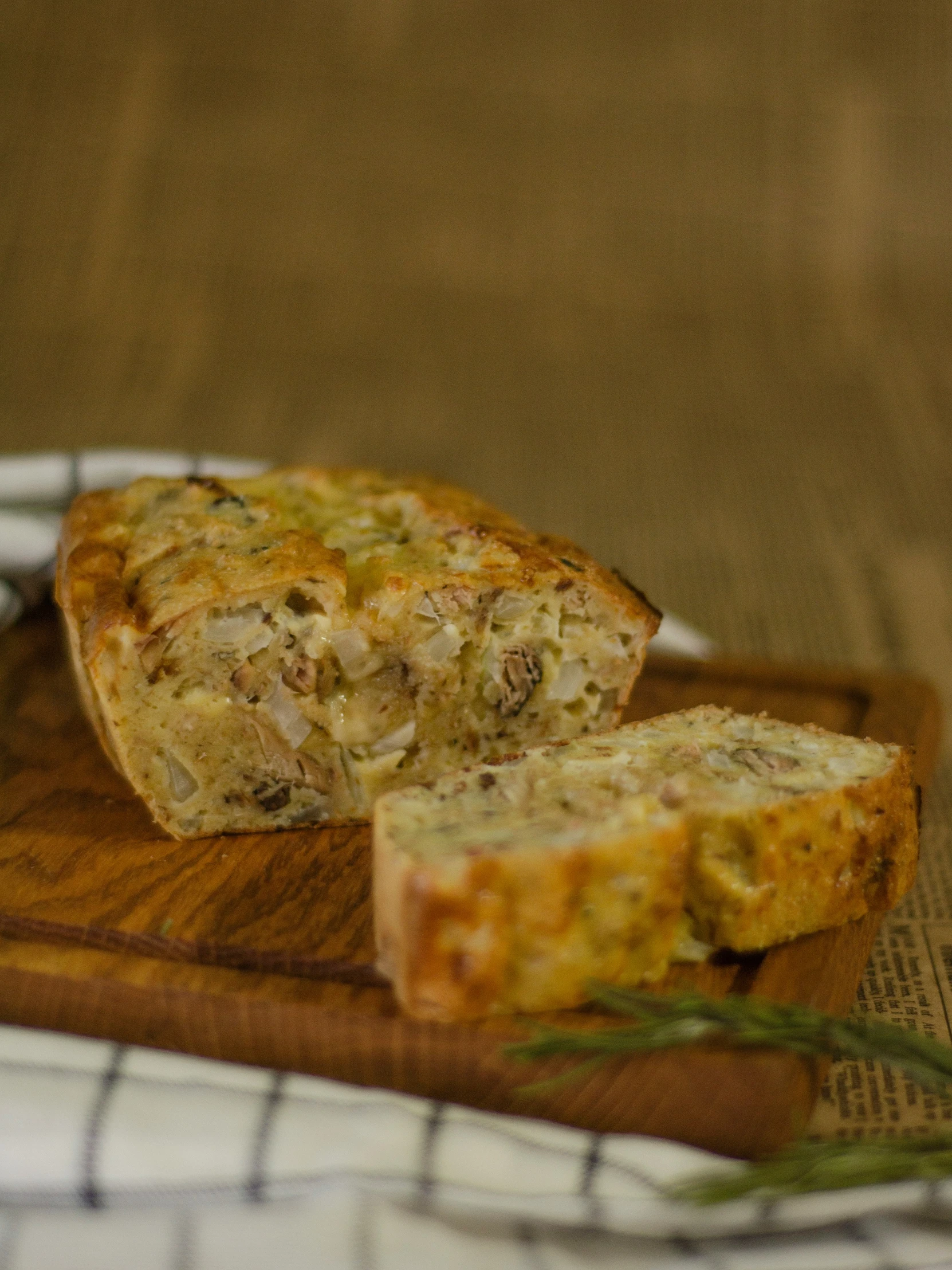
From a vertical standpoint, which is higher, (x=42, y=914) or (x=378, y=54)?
(x=378, y=54)

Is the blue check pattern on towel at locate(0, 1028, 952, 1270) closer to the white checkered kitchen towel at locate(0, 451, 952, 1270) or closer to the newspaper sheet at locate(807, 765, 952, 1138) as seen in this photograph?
the white checkered kitchen towel at locate(0, 451, 952, 1270)

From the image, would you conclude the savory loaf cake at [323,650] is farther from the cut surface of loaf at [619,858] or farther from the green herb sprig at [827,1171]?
the green herb sprig at [827,1171]

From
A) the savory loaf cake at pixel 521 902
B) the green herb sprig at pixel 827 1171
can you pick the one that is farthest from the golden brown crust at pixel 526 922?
the green herb sprig at pixel 827 1171

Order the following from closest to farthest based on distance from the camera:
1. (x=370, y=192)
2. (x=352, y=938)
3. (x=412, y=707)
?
(x=352, y=938), (x=412, y=707), (x=370, y=192)

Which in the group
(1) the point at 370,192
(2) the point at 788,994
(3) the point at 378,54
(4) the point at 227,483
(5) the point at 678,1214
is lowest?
(5) the point at 678,1214

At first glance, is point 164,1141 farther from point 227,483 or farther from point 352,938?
point 227,483

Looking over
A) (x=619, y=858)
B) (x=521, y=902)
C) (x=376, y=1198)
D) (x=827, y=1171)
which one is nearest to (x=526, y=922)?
(x=521, y=902)

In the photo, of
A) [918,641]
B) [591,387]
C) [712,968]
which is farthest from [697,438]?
[712,968]

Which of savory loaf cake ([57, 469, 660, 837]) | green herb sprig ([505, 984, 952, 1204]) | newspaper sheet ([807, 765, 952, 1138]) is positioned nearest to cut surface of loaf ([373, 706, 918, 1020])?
green herb sprig ([505, 984, 952, 1204])
